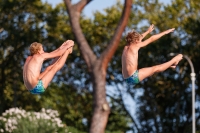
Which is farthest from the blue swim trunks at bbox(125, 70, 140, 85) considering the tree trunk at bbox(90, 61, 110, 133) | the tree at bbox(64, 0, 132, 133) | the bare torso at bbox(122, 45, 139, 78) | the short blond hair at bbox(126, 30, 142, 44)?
the tree trunk at bbox(90, 61, 110, 133)

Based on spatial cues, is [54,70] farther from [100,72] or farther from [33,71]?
[100,72]

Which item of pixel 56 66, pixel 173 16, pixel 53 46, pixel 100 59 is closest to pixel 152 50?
pixel 173 16

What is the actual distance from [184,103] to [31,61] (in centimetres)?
3477

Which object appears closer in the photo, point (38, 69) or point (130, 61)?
point (38, 69)

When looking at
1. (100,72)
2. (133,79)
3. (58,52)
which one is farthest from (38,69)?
(100,72)

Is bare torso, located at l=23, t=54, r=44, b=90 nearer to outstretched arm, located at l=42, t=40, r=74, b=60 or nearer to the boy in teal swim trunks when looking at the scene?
the boy in teal swim trunks

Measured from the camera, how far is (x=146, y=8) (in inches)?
1804

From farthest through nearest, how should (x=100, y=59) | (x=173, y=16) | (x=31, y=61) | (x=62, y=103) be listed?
(x=62, y=103) < (x=173, y=16) < (x=100, y=59) < (x=31, y=61)

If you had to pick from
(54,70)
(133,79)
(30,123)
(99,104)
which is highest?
(99,104)

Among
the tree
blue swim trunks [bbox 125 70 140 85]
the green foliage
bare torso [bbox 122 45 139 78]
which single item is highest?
the tree

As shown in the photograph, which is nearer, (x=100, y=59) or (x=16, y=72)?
(x=100, y=59)

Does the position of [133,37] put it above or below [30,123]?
below

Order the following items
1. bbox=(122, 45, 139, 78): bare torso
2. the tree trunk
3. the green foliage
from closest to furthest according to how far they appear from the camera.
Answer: bbox=(122, 45, 139, 78): bare torso → the green foliage → the tree trunk

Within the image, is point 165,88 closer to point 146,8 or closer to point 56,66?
point 146,8
